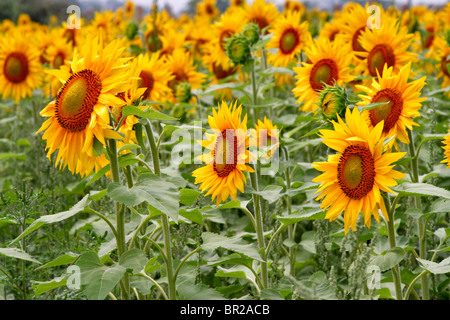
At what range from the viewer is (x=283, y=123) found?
2.80 meters

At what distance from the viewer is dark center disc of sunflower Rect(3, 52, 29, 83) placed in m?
3.71

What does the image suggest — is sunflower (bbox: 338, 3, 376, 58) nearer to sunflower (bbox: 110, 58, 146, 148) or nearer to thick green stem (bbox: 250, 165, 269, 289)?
thick green stem (bbox: 250, 165, 269, 289)

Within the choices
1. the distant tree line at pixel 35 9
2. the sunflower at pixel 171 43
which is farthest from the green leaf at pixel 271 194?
the distant tree line at pixel 35 9

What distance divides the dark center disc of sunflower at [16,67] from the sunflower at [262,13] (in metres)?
1.47

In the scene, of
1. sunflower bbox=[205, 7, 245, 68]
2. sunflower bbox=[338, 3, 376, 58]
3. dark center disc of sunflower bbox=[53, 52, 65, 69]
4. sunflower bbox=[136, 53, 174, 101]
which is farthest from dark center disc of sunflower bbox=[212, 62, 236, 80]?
dark center disc of sunflower bbox=[53, 52, 65, 69]

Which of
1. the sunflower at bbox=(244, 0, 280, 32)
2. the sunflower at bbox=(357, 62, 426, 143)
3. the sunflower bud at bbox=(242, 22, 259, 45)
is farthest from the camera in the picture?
the sunflower at bbox=(244, 0, 280, 32)

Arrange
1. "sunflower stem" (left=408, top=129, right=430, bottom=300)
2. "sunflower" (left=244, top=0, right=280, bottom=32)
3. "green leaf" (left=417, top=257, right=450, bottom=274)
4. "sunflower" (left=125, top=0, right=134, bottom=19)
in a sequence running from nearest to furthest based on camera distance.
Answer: "green leaf" (left=417, top=257, right=450, bottom=274), "sunflower stem" (left=408, top=129, right=430, bottom=300), "sunflower" (left=244, top=0, right=280, bottom=32), "sunflower" (left=125, top=0, right=134, bottom=19)

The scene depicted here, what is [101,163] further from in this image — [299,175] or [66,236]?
[299,175]

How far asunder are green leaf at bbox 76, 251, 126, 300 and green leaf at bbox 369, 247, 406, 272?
0.70 metres

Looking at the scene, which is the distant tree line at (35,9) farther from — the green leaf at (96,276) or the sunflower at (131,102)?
the green leaf at (96,276)

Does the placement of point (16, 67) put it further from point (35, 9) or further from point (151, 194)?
point (35, 9)

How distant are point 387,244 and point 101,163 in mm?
1014

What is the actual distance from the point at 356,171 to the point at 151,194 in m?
0.55

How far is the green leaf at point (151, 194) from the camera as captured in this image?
1395mm
